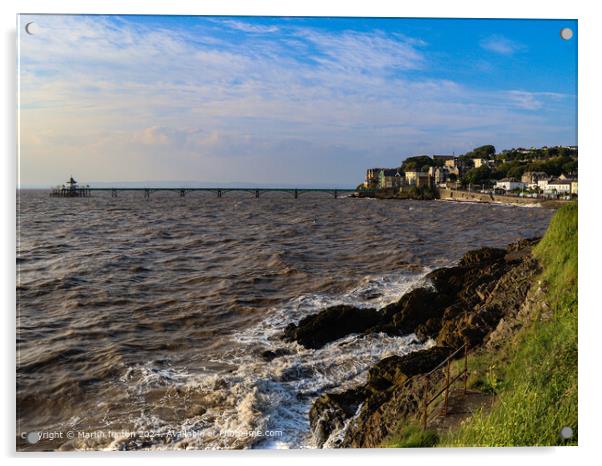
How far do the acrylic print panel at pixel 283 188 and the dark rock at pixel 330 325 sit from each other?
0.03 meters

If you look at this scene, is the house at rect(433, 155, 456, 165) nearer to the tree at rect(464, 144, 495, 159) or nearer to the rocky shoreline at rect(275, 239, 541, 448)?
the tree at rect(464, 144, 495, 159)

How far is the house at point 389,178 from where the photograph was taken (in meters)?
6.14

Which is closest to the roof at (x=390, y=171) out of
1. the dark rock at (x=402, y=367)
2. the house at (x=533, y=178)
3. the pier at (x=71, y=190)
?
the house at (x=533, y=178)

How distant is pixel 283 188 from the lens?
645 centimetres

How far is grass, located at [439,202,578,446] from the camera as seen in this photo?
393 centimetres

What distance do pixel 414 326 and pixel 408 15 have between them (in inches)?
163

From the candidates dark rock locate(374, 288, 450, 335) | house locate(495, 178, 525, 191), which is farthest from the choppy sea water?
house locate(495, 178, 525, 191)

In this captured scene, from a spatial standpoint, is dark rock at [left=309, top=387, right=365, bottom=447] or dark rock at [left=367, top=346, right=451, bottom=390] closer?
dark rock at [left=309, top=387, right=365, bottom=447]

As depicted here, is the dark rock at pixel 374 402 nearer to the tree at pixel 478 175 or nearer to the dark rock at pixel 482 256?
the tree at pixel 478 175

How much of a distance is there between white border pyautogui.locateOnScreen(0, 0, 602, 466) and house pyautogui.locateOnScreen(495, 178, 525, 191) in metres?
1.68

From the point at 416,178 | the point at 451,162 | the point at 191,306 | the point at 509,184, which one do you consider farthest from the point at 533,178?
the point at 191,306

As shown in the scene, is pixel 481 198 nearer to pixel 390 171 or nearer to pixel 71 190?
pixel 390 171

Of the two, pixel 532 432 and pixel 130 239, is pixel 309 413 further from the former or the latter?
pixel 130 239

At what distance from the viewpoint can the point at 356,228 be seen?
33.5ft
